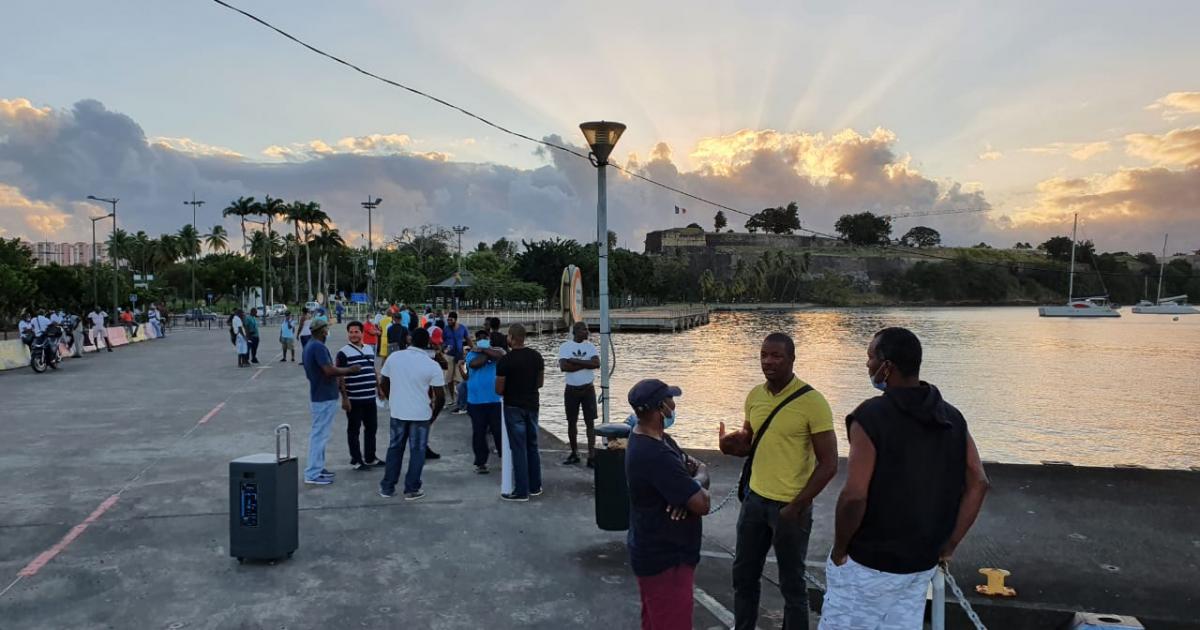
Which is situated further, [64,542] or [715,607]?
[64,542]

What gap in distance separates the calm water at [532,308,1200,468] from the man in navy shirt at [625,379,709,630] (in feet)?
35.4

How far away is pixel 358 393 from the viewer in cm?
891

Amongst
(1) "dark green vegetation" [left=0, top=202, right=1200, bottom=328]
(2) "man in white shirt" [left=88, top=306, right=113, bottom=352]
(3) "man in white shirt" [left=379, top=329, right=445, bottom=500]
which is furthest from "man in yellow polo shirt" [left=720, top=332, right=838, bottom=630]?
(1) "dark green vegetation" [left=0, top=202, right=1200, bottom=328]

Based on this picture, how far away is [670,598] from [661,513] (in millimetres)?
429

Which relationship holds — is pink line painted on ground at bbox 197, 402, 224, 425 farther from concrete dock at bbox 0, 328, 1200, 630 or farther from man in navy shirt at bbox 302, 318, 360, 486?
man in navy shirt at bbox 302, 318, 360, 486

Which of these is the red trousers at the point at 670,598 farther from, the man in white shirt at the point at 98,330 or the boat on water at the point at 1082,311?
the boat on water at the point at 1082,311

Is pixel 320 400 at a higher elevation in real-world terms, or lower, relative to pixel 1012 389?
higher

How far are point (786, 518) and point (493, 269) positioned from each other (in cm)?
11366

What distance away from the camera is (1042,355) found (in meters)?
43.6

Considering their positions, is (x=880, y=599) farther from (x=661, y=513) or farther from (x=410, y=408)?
(x=410, y=408)

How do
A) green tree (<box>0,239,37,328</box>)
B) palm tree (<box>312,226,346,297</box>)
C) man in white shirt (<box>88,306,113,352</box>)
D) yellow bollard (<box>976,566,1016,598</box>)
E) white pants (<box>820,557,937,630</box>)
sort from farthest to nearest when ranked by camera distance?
1. palm tree (<box>312,226,346,297</box>)
2. green tree (<box>0,239,37,328</box>)
3. man in white shirt (<box>88,306,113,352</box>)
4. yellow bollard (<box>976,566,1016,598</box>)
5. white pants (<box>820,557,937,630</box>)

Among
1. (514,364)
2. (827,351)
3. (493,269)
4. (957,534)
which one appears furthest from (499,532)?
(493,269)

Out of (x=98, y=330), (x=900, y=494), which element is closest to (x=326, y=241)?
(x=98, y=330)

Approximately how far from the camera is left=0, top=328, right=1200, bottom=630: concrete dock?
16.8 feet
